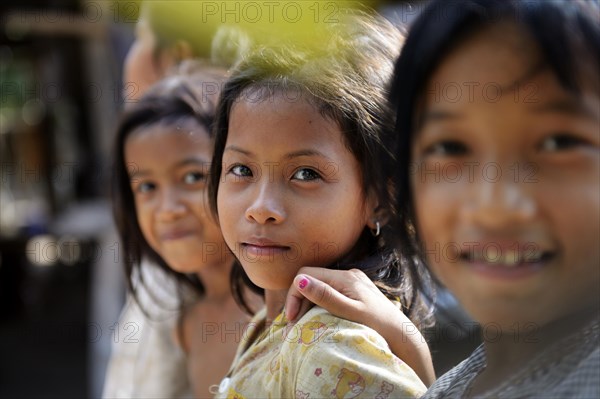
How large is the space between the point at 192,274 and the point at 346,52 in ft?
2.78

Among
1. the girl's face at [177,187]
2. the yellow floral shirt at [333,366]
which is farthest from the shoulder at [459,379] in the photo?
the girl's face at [177,187]

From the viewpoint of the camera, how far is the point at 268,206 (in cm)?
107

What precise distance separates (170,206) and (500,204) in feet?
3.27

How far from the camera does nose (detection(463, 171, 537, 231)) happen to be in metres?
0.73

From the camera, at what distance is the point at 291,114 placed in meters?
1.08

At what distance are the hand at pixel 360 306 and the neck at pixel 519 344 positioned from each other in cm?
12

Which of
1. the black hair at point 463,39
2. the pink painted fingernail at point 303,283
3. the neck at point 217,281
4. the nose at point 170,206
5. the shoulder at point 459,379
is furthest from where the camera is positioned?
the neck at point 217,281

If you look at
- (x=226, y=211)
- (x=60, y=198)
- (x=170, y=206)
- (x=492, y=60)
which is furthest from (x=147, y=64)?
(x=60, y=198)

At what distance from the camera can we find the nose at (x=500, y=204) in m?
0.73

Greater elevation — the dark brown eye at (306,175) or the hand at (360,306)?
the dark brown eye at (306,175)

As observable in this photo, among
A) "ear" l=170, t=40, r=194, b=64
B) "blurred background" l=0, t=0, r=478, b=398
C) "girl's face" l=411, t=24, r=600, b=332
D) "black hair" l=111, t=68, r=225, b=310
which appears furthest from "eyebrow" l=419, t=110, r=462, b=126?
"blurred background" l=0, t=0, r=478, b=398

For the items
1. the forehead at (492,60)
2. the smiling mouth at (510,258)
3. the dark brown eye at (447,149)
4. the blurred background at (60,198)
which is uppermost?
the forehead at (492,60)

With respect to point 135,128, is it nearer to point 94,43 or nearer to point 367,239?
point 367,239

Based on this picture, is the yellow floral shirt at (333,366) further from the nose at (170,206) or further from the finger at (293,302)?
the nose at (170,206)
